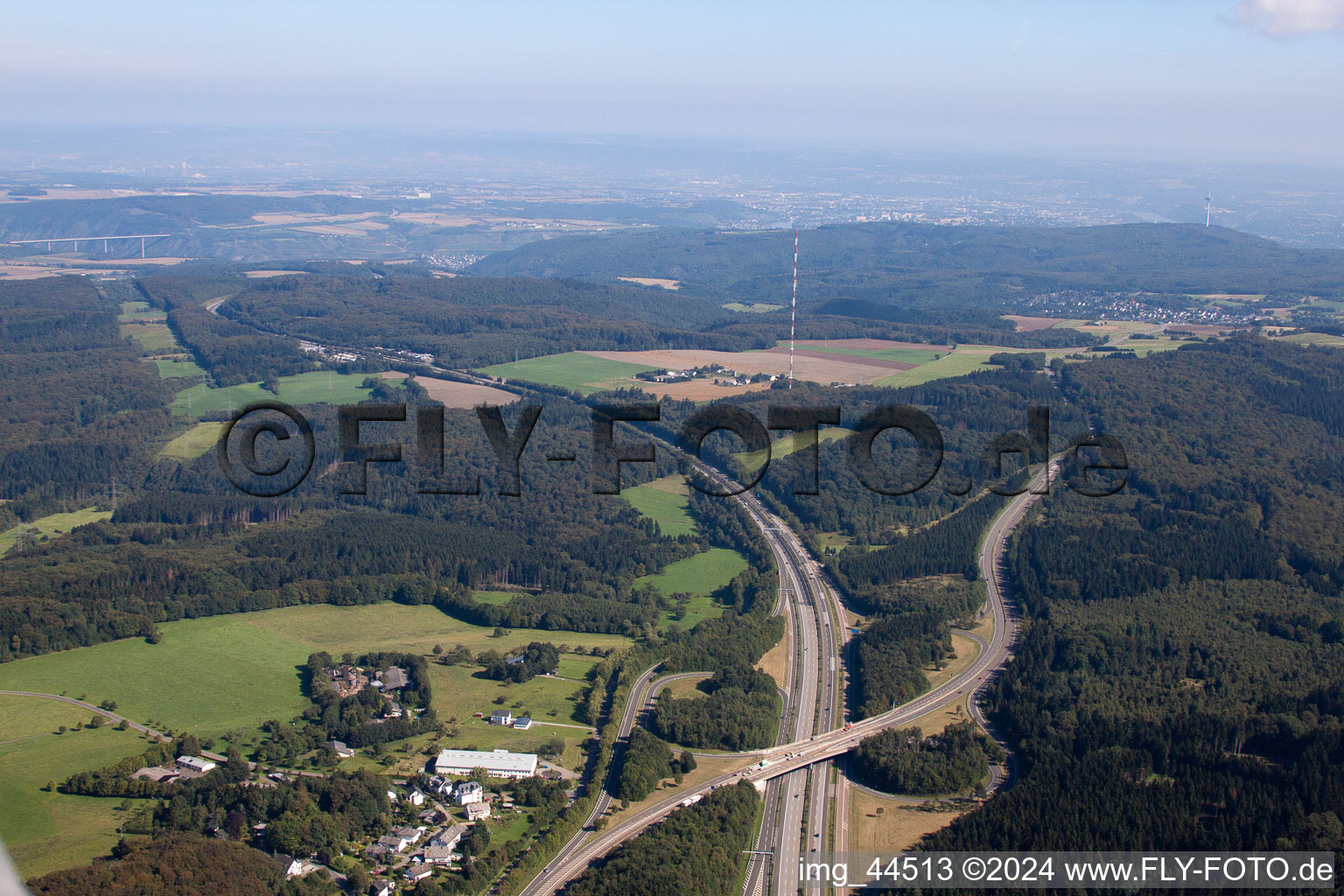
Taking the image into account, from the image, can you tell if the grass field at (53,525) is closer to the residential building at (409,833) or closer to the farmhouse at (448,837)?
the residential building at (409,833)

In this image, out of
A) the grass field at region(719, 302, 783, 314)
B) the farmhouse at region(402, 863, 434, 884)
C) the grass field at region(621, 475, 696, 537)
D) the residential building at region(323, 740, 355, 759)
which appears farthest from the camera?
the grass field at region(719, 302, 783, 314)

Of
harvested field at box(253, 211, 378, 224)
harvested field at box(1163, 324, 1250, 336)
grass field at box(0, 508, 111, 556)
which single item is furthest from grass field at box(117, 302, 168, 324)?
harvested field at box(1163, 324, 1250, 336)

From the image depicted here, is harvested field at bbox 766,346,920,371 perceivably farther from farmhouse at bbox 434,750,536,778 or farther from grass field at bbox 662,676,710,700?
farmhouse at bbox 434,750,536,778

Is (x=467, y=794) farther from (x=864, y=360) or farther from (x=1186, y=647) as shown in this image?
(x=864, y=360)

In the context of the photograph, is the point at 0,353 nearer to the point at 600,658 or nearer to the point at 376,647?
the point at 376,647

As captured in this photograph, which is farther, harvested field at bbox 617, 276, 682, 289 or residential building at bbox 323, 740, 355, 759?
harvested field at bbox 617, 276, 682, 289

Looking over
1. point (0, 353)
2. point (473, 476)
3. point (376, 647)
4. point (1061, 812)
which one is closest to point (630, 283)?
point (0, 353)

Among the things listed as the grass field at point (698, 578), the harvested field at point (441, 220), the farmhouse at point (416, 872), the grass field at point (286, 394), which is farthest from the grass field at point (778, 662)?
the harvested field at point (441, 220)
